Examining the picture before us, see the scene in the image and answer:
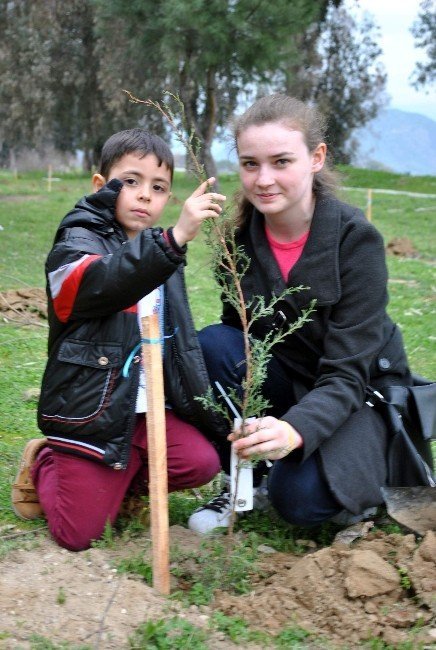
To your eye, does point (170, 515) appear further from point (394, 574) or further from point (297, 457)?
point (394, 574)

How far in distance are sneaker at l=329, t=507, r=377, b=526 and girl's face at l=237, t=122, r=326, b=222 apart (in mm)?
1087

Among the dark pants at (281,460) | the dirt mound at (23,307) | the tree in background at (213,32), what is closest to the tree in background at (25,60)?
the tree in background at (213,32)

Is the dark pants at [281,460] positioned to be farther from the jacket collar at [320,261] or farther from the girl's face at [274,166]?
the girl's face at [274,166]

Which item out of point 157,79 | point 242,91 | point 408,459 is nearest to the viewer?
point 408,459

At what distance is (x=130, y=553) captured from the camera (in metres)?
2.80

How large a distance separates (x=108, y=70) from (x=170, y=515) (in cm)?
2021

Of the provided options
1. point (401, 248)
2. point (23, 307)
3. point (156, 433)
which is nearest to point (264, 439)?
point (156, 433)

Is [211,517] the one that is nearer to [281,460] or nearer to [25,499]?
[281,460]

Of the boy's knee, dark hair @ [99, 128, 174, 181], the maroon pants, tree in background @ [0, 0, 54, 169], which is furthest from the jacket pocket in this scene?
tree in background @ [0, 0, 54, 169]

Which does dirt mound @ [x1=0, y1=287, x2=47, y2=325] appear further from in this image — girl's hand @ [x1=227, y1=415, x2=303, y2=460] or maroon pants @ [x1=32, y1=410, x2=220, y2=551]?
girl's hand @ [x1=227, y1=415, x2=303, y2=460]

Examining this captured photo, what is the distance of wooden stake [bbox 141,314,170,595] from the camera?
243 cm

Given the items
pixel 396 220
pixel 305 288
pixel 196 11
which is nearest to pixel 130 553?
pixel 305 288

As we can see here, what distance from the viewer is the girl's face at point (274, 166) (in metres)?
2.87

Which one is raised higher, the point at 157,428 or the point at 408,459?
the point at 157,428
